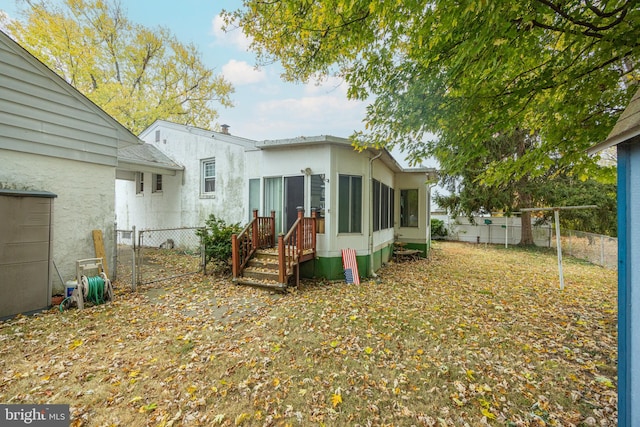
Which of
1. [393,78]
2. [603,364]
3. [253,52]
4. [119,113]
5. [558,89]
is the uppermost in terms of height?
[119,113]

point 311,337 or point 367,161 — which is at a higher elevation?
point 367,161

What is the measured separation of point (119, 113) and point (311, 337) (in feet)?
59.5

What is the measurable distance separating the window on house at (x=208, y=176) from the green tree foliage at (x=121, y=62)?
8.80m

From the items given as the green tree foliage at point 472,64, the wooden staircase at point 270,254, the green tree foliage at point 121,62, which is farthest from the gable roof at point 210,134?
the green tree foliage at point 121,62

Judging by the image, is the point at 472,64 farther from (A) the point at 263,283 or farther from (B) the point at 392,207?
(B) the point at 392,207

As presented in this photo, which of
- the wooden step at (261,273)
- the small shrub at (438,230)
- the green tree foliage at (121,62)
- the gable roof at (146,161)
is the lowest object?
the wooden step at (261,273)

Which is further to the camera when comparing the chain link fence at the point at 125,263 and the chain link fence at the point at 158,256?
the chain link fence at the point at 158,256

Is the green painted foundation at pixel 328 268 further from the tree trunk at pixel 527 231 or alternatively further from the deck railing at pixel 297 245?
the tree trunk at pixel 527 231

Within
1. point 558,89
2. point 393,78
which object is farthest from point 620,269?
point 393,78

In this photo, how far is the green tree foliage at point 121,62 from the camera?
13.4 meters

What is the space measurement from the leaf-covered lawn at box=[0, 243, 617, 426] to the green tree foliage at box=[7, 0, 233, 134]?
15.2m

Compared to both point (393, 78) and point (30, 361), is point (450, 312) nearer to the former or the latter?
point (393, 78)

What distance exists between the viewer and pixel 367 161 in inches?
312

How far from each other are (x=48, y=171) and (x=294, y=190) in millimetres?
5407
